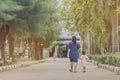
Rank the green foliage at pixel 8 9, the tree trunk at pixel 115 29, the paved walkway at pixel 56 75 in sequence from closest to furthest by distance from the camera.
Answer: the paved walkway at pixel 56 75 < the green foliage at pixel 8 9 < the tree trunk at pixel 115 29

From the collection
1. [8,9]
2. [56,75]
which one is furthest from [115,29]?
[56,75]

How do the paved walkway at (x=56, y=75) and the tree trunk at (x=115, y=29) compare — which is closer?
the paved walkway at (x=56, y=75)

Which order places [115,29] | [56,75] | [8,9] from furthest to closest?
1. [115,29]
2. [8,9]
3. [56,75]

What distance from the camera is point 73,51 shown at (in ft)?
76.8

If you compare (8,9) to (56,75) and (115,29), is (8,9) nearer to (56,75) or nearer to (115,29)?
(56,75)

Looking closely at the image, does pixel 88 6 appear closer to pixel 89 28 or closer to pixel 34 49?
pixel 89 28

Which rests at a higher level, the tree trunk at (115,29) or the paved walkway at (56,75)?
the tree trunk at (115,29)

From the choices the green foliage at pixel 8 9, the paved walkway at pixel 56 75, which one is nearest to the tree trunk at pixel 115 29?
the paved walkway at pixel 56 75

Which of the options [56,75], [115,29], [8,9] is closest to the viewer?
[56,75]

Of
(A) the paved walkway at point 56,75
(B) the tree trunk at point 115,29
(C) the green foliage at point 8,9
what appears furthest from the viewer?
(B) the tree trunk at point 115,29

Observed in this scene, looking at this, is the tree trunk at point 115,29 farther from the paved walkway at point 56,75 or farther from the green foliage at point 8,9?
the green foliage at point 8,9

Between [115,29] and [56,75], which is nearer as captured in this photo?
[56,75]

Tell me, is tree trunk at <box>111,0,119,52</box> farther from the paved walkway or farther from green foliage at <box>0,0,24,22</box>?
green foliage at <box>0,0,24,22</box>

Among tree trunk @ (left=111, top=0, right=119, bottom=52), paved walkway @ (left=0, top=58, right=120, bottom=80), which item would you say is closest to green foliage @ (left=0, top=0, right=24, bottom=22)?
paved walkway @ (left=0, top=58, right=120, bottom=80)
